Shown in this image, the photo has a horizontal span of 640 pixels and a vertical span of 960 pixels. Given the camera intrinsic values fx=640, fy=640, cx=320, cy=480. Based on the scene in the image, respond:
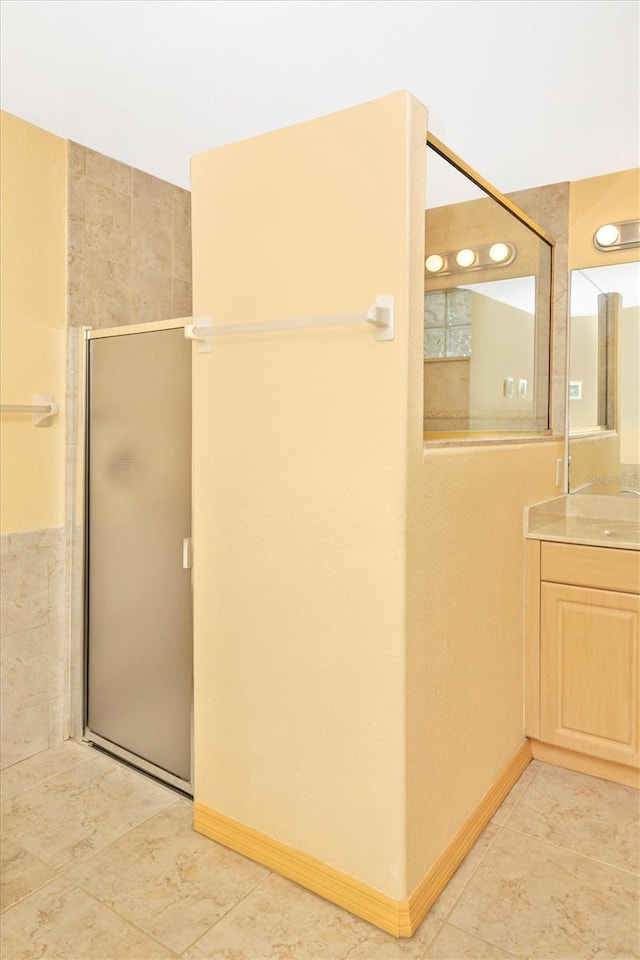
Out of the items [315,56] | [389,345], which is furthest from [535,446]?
[315,56]

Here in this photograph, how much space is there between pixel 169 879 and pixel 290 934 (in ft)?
1.36

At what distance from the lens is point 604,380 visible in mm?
2773

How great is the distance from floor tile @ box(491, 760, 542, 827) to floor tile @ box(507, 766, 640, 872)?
2 cm

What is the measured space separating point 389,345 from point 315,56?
1023 mm

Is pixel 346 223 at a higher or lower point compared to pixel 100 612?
higher

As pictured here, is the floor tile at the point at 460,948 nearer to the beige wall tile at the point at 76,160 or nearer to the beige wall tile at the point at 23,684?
the beige wall tile at the point at 23,684

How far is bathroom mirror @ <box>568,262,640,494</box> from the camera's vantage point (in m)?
2.70

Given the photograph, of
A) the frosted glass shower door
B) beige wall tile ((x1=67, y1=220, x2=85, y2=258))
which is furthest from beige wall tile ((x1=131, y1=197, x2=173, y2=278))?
the frosted glass shower door

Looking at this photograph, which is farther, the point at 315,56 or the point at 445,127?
the point at 445,127

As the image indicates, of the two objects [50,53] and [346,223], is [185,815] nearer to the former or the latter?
[346,223]

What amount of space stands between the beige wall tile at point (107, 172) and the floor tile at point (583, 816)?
9.60ft

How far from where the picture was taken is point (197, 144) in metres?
2.60

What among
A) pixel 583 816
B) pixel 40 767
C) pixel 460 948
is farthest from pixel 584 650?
pixel 40 767

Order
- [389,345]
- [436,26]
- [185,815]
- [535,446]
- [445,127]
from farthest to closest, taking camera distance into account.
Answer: [535,446] < [445,127] < [185,815] < [436,26] < [389,345]
